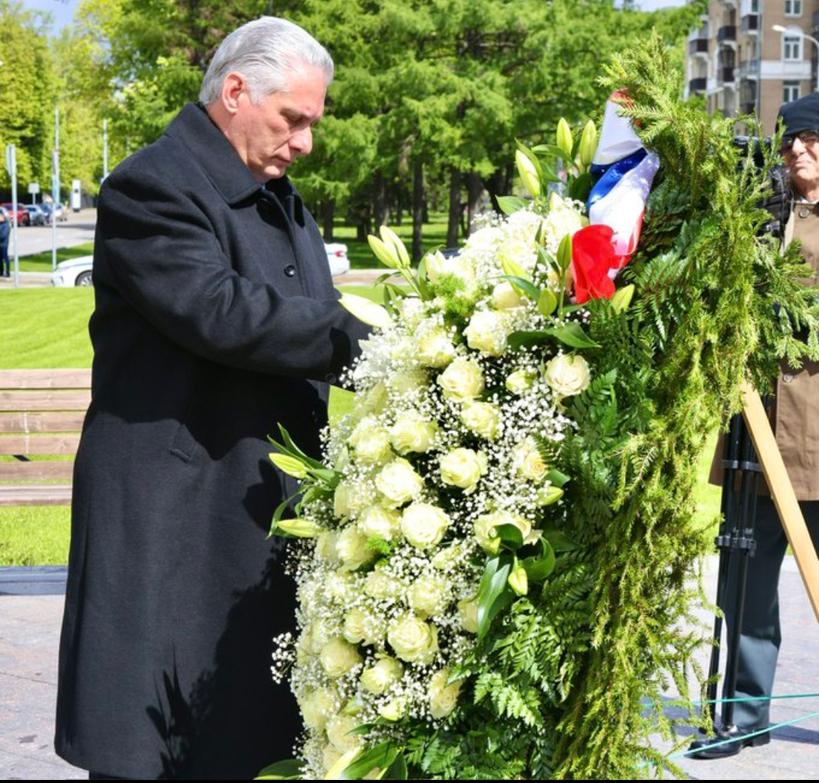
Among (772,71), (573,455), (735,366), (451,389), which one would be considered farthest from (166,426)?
(772,71)

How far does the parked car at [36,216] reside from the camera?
7053cm

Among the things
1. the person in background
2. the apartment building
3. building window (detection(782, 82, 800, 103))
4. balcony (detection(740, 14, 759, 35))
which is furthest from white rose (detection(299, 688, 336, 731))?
balcony (detection(740, 14, 759, 35))

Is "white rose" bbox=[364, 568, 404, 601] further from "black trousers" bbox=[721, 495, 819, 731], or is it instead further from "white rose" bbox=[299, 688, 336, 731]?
"black trousers" bbox=[721, 495, 819, 731]

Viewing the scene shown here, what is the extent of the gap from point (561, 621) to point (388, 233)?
3.04ft

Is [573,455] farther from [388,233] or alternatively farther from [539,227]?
[388,233]

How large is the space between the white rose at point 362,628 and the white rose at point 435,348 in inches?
17.4

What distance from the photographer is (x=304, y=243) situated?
312 cm

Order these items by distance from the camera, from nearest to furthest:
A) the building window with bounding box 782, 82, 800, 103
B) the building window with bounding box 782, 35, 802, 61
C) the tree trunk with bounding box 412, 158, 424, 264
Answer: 1. the tree trunk with bounding box 412, 158, 424, 264
2. the building window with bounding box 782, 35, 802, 61
3. the building window with bounding box 782, 82, 800, 103

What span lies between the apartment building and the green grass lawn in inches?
2416

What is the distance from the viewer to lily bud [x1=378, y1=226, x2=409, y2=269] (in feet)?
8.46

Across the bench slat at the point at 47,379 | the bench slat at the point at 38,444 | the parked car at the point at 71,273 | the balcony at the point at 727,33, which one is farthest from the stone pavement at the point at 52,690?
the balcony at the point at 727,33

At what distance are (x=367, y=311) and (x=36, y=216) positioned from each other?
234 ft

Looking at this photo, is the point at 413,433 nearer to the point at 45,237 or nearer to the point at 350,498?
the point at 350,498

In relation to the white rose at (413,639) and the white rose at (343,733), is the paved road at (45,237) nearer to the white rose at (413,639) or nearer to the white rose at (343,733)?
the white rose at (343,733)
